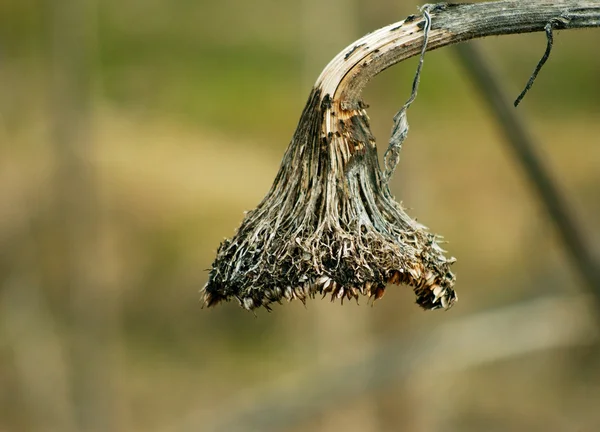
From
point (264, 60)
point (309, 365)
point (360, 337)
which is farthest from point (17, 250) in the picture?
point (264, 60)

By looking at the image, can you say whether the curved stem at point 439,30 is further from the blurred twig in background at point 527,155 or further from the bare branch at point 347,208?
the blurred twig in background at point 527,155

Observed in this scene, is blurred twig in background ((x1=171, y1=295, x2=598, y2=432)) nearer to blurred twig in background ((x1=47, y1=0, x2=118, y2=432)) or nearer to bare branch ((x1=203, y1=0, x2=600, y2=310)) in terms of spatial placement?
Result: blurred twig in background ((x1=47, y1=0, x2=118, y2=432))

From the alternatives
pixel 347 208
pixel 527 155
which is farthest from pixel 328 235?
pixel 527 155

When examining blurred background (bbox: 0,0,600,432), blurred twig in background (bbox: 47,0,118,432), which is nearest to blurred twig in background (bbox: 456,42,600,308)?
blurred background (bbox: 0,0,600,432)

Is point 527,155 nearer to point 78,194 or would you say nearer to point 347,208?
point 347,208

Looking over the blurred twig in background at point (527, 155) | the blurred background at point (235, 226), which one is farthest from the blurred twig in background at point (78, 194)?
the blurred twig in background at point (527, 155)
